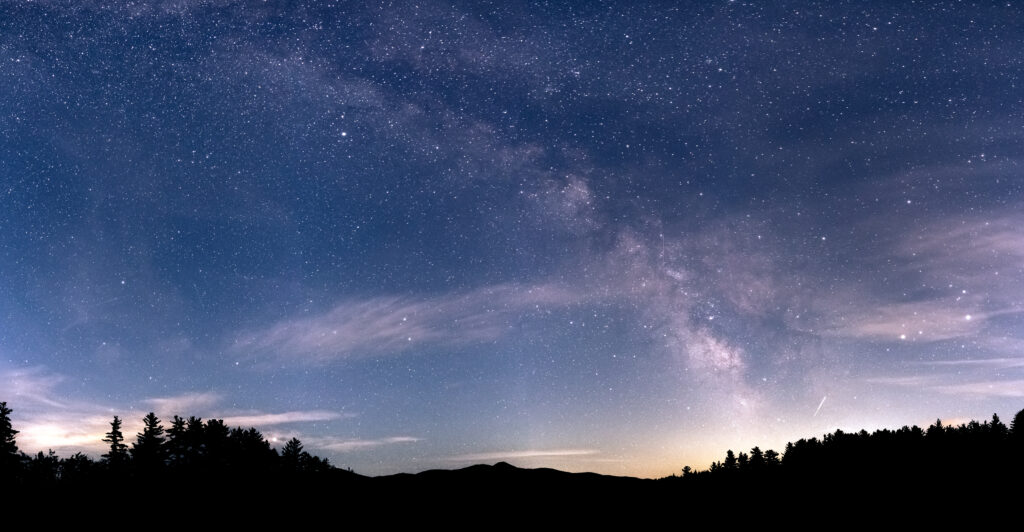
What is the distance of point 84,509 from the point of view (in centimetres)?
3631

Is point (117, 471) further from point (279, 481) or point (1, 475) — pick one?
point (279, 481)

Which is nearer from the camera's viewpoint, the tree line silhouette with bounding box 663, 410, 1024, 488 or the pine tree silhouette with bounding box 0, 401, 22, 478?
the tree line silhouette with bounding box 663, 410, 1024, 488

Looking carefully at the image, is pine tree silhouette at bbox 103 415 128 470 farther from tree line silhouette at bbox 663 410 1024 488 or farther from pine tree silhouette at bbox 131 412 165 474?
tree line silhouette at bbox 663 410 1024 488

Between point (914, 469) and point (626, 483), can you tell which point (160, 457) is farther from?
point (914, 469)

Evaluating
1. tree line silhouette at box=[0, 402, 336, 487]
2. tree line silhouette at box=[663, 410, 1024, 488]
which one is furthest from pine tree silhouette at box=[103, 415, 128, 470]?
tree line silhouette at box=[663, 410, 1024, 488]

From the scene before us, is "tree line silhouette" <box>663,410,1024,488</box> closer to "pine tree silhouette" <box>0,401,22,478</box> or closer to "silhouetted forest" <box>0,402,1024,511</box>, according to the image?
"silhouetted forest" <box>0,402,1024,511</box>

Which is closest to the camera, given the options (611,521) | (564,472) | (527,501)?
(611,521)

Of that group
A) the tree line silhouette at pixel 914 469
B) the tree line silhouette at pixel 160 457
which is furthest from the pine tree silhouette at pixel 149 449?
the tree line silhouette at pixel 914 469

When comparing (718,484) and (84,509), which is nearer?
(84,509)

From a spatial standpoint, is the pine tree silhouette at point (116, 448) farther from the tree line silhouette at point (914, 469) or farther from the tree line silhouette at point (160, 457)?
the tree line silhouette at point (914, 469)

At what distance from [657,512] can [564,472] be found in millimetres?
11562

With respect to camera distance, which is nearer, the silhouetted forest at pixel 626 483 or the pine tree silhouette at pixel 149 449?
the silhouetted forest at pixel 626 483

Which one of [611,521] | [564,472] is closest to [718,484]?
[611,521]

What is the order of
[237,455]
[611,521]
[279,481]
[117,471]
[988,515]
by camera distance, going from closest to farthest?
[988,515] → [611,521] → [279,481] → [117,471] → [237,455]
